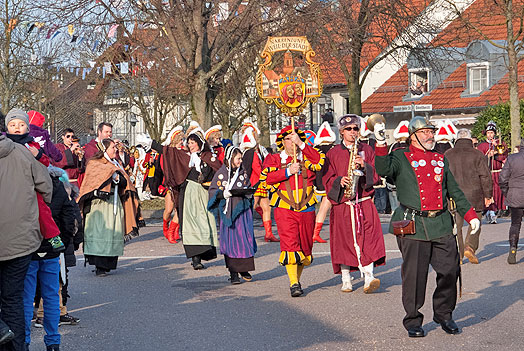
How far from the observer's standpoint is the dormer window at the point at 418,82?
4353cm

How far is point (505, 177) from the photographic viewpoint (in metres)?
13.5

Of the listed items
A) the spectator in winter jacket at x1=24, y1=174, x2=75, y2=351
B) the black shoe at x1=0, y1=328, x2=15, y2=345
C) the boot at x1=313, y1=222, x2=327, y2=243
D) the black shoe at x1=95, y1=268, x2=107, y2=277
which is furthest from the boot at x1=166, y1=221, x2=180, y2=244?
Answer: the black shoe at x1=0, y1=328, x2=15, y2=345

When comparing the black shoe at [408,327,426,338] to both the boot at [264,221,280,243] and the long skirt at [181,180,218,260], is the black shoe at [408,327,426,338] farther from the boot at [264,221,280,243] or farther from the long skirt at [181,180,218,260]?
the boot at [264,221,280,243]

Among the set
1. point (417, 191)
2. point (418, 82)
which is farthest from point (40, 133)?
point (418, 82)

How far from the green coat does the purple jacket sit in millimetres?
3508

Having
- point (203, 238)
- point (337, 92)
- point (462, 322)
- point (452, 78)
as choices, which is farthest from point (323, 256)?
point (337, 92)

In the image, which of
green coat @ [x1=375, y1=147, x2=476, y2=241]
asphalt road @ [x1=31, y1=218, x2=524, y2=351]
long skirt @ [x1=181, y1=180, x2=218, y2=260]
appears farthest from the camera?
long skirt @ [x1=181, y1=180, x2=218, y2=260]

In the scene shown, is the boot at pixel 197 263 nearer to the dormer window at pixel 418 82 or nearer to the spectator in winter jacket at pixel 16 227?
the spectator in winter jacket at pixel 16 227

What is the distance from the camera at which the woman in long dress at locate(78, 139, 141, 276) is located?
500 inches

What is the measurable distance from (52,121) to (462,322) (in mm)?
37509

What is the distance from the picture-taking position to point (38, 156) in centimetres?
759

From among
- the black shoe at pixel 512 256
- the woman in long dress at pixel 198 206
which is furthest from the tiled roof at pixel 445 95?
the woman in long dress at pixel 198 206

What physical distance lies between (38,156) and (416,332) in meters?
3.24

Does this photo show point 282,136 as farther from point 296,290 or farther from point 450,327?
point 450,327
